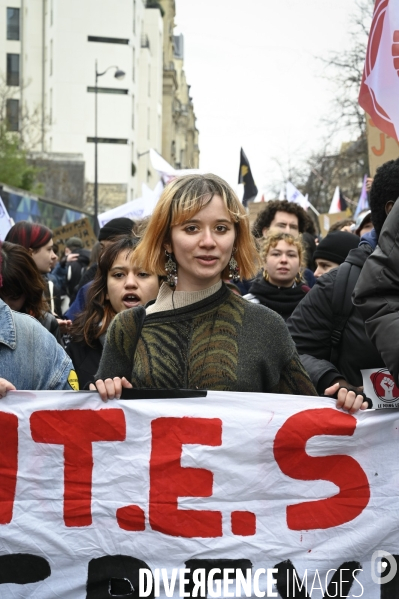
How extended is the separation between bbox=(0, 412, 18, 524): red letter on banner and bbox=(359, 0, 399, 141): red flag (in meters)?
2.12

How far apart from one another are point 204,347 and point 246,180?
427 inches

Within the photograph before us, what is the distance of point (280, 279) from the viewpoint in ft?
18.7

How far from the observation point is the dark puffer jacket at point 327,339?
361 centimetres

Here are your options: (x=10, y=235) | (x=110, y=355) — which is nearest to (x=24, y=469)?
(x=110, y=355)

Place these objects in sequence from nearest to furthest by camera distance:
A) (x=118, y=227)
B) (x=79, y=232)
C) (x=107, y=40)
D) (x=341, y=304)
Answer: (x=341, y=304)
(x=118, y=227)
(x=79, y=232)
(x=107, y=40)

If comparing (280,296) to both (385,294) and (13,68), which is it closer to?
(385,294)

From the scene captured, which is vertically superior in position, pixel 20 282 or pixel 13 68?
pixel 13 68

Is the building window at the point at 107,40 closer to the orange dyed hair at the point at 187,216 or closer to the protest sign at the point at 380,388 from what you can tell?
the protest sign at the point at 380,388

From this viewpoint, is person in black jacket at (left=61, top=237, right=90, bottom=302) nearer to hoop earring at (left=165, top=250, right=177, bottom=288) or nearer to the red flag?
the red flag

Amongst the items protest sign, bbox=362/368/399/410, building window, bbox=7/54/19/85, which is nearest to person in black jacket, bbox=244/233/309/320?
protest sign, bbox=362/368/399/410

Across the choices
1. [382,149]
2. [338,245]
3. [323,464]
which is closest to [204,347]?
[323,464]

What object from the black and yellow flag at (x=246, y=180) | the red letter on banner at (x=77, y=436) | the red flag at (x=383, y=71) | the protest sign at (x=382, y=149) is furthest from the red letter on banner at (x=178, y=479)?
the black and yellow flag at (x=246, y=180)

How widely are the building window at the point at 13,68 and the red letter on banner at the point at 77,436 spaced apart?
63.9 m

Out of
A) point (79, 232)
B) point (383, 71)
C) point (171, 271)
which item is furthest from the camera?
point (79, 232)
